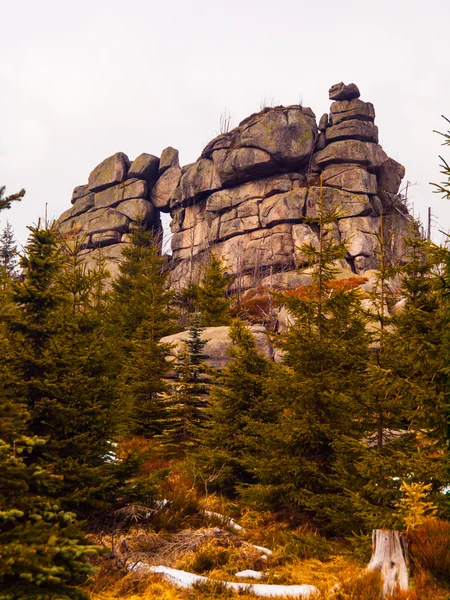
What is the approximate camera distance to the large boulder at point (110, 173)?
5888 centimetres

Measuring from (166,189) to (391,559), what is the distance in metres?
55.4

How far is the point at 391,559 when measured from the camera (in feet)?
19.5

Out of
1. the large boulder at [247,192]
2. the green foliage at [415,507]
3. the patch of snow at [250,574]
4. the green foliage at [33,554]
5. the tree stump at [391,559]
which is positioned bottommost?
the patch of snow at [250,574]

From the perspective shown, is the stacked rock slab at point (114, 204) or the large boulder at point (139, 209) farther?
the large boulder at point (139, 209)

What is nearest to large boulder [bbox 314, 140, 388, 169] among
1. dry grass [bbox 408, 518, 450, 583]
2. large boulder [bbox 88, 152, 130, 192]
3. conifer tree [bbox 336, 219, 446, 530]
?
large boulder [bbox 88, 152, 130, 192]

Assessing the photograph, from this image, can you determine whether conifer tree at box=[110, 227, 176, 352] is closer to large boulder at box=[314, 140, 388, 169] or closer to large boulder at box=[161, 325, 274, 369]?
large boulder at box=[161, 325, 274, 369]

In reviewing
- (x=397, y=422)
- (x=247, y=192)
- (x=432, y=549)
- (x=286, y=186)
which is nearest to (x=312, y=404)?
(x=397, y=422)

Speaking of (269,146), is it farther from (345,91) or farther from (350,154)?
(345,91)

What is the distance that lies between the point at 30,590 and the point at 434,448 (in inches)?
252

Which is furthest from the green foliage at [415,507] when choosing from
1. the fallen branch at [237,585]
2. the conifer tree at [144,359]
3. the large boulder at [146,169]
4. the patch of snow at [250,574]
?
the large boulder at [146,169]

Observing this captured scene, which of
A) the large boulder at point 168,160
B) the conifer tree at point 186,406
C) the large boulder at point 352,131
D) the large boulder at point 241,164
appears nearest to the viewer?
the conifer tree at point 186,406

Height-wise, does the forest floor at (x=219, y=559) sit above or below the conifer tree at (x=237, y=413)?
below

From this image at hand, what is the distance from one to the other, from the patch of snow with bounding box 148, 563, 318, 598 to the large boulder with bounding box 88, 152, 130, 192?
5684 centimetres

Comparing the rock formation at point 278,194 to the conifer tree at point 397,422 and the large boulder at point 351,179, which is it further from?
the conifer tree at point 397,422
